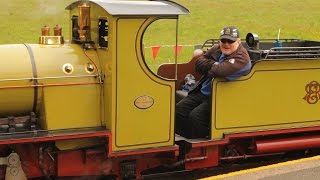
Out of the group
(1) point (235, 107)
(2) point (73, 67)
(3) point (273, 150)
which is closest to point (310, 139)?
(3) point (273, 150)

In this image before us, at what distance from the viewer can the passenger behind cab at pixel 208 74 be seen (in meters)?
6.11

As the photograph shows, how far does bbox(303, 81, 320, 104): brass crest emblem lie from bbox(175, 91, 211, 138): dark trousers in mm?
1332

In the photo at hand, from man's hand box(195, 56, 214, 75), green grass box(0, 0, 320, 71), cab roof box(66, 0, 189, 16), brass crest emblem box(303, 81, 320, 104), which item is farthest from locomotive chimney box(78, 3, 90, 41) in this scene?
green grass box(0, 0, 320, 71)

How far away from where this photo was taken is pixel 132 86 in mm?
5594

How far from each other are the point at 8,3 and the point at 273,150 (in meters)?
26.9

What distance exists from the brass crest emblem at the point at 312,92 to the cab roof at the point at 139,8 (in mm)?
2080

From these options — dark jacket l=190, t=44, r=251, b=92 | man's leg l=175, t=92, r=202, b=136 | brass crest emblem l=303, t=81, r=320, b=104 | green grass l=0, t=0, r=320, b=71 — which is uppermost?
green grass l=0, t=0, r=320, b=71

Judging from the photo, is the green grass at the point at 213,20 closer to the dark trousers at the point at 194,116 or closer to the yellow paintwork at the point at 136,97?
the dark trousers at the point at 194,116

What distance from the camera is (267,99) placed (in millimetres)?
6461

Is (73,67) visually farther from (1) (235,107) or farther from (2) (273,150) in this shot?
(2) (273,150)

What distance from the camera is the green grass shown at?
877 inches

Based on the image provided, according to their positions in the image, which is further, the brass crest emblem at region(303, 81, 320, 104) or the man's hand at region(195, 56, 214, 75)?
the brass crest emblem at region(303, 81, 320, 104)

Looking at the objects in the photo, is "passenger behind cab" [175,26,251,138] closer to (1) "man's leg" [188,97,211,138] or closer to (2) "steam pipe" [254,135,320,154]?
(1) "man's leg" [188,97,211,138]

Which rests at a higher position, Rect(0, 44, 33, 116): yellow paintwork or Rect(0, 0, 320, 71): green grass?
Rect(0, 0, 320, 71): green grass
